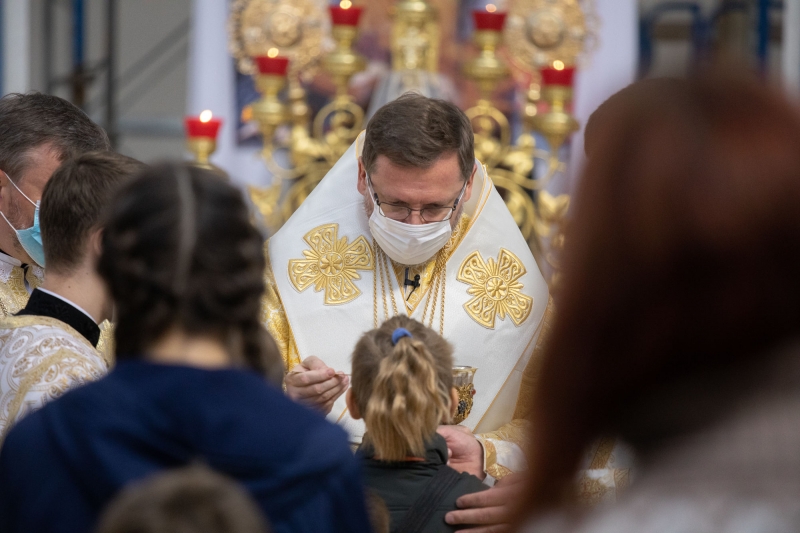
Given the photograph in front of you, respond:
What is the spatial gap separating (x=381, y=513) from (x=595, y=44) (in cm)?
469

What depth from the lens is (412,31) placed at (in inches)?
238

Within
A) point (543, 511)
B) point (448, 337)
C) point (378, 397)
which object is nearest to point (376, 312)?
point (448, 337)

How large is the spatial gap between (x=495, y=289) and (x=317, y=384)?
1.02 metres

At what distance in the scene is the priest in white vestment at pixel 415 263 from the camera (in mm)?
3379

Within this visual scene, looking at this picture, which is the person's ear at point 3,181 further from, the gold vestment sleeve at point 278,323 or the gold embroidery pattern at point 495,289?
the gold embroidery pattern at point 495,289

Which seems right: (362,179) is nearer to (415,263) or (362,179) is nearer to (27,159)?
(415,263)

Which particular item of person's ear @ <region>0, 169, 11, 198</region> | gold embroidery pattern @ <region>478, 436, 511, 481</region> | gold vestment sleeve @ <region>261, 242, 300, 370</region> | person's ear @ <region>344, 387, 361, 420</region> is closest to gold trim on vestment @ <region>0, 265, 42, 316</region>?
person's ear @ <region>0, 169, 11, 198</region>

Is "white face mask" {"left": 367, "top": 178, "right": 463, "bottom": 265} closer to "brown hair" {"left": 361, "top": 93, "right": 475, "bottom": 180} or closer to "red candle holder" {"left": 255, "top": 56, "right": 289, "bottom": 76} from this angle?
"brown hair" {"left": 361, "top": 93, "right": 475, "bottom": 180}

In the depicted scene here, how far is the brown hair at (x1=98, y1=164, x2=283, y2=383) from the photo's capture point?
63.8 inches

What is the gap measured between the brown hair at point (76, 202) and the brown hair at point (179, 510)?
3.93 ft

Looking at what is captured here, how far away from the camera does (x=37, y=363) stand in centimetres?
226

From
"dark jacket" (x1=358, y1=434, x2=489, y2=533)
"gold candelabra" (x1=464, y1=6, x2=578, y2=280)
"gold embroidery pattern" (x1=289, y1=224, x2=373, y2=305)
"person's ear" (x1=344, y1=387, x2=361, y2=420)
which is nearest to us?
"dark jacket" (x1=358, y1=434, x2=489, y2=533)

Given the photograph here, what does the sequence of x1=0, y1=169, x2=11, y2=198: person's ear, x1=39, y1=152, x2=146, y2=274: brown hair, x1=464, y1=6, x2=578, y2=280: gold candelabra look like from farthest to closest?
x1=464, y1=6, x2=578, y2=280: gold candelabra
x1=0, y1=169, x2=11, y2=198: person's ear
x1=39, y1=152, x2=146, y2=274: brown hair

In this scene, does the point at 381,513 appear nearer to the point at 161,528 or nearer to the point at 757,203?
the point at 161,528
